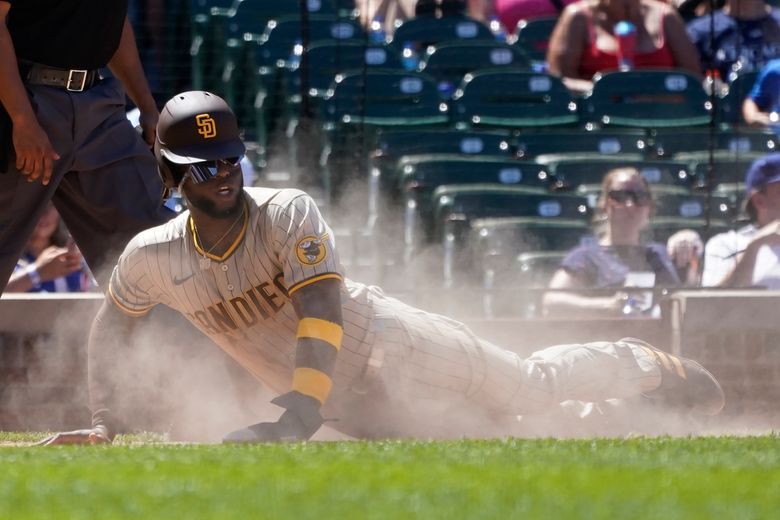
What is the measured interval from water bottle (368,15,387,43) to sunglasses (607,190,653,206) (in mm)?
2679

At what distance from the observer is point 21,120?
4891 millimetres

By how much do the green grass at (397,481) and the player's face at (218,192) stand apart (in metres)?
0.79

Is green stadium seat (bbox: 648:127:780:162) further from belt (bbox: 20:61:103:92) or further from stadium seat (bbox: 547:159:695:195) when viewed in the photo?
belt (bbox: 20:61:103:92)

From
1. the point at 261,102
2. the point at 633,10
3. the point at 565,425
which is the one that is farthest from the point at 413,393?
the point at 633,10

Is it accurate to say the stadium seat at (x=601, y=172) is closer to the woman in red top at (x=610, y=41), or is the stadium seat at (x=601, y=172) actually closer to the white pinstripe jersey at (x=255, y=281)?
the woman in red top at (x=610, y=41)

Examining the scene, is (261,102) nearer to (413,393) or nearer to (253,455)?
(413,393)

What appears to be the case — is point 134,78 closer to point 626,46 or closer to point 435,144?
point 435,144

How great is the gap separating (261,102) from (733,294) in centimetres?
332

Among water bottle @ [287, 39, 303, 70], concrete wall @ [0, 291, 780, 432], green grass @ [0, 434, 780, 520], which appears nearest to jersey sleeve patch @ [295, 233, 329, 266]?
green grass @ [0, 434, 780, 520]

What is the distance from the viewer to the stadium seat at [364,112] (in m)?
8.31

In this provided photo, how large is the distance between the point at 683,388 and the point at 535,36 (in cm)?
504

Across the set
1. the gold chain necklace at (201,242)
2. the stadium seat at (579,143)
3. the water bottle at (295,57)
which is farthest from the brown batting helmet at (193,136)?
the stadium seat at (579,143)

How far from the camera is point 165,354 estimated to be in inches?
218

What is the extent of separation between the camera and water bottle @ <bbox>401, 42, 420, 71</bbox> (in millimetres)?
9578
